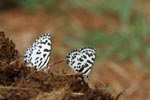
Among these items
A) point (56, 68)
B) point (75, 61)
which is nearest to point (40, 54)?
point (75, 61)

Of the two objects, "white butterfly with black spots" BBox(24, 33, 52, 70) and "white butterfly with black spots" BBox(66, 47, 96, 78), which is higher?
"white butterfly with black spots" BBox(24, 33, 52, 70)

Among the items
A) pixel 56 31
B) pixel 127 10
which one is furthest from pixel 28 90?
pixel 56 31

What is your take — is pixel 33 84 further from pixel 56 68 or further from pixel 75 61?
pixel 56 68

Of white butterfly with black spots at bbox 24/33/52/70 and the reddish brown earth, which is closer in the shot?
the reddish brown earth

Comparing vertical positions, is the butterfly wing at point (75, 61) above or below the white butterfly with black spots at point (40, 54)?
below

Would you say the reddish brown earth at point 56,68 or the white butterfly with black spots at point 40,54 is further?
the white butterfly with black spots at point 40,54
